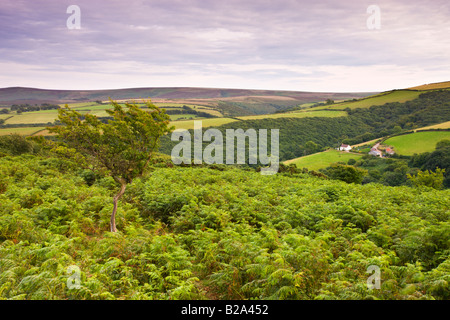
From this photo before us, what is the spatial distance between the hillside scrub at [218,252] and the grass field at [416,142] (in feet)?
293

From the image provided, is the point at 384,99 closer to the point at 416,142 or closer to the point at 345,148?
the point at 416,142

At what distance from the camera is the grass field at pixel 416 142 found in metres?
84.1

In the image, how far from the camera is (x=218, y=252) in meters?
8.12

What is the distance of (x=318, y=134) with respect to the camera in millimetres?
125875

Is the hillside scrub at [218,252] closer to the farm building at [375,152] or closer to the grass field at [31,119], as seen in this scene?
the farm building at [375,152]

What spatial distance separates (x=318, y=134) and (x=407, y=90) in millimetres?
93940

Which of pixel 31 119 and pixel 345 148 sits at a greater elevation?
pixel 31 119

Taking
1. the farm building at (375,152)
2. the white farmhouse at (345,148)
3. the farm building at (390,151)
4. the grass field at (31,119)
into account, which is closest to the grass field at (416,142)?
the farm building at (390,151)

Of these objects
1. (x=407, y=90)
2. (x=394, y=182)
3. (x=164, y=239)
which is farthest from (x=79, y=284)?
(x=407, y=90)

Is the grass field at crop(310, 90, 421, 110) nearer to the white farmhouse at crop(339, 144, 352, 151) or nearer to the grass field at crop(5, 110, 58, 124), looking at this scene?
the white farmhouse at crop(339, 144, 352, 151)

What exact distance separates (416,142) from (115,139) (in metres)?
110

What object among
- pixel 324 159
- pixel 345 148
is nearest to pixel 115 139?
pixel 324 159

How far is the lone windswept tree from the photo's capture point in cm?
940
